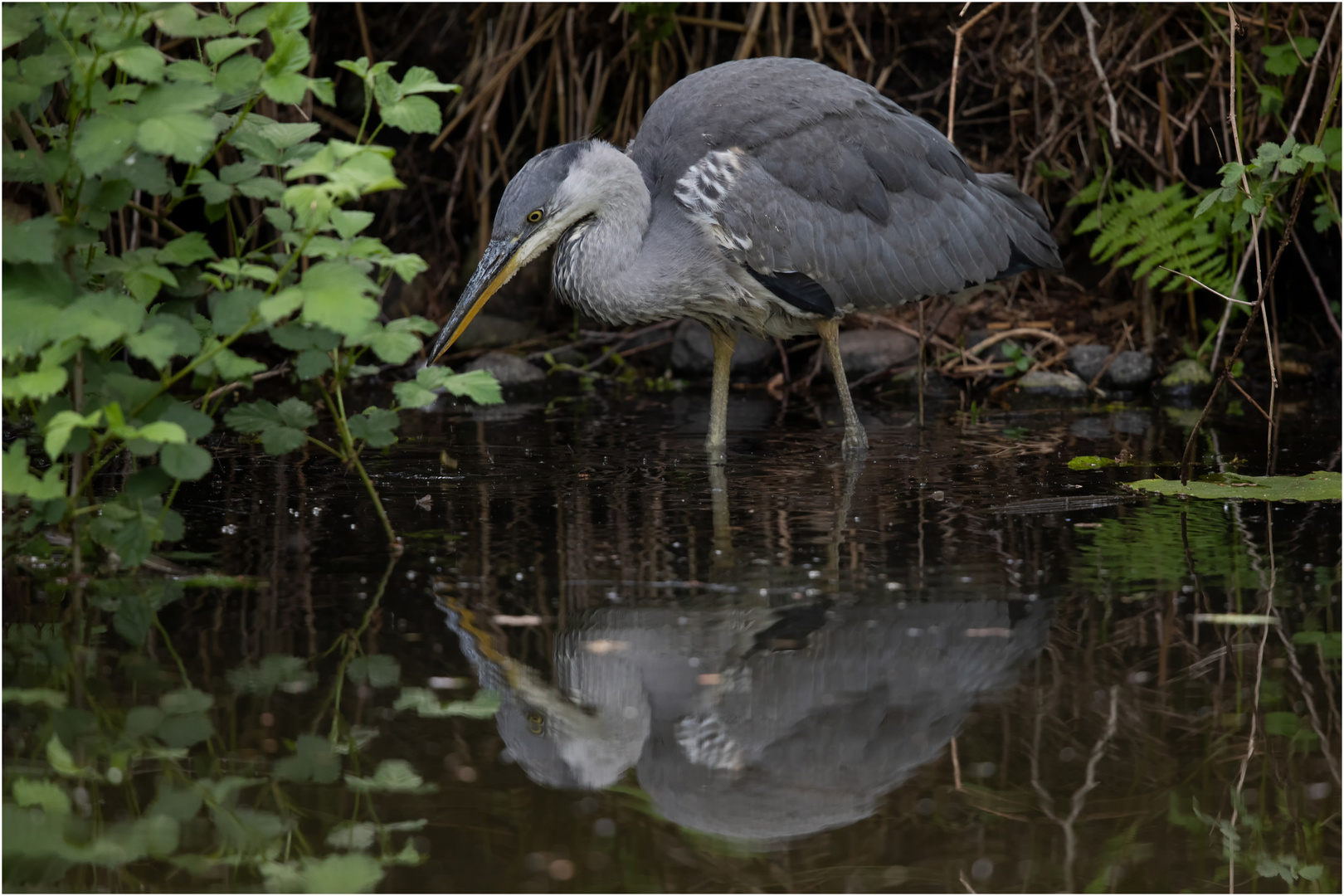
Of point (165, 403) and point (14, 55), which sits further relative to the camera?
point (14, 55)

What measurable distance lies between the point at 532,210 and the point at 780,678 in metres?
2.83

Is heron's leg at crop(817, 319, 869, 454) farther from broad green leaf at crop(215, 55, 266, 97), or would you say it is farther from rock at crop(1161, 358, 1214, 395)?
broad green leaf at crop(215, 55, 266, 97)

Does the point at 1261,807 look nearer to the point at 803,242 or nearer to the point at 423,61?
the point at 803,242

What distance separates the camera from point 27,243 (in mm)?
3410

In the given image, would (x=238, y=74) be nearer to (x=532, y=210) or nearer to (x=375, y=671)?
(x=375, y=671)

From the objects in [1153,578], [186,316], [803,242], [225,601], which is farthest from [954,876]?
[803,242]

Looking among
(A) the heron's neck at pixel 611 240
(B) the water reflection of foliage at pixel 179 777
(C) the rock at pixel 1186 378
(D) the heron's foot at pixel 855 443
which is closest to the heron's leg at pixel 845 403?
(D) the heron's foot at pixel 855 443

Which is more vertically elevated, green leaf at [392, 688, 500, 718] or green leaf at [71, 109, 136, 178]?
green leaf at [71, 109, 136, 178]

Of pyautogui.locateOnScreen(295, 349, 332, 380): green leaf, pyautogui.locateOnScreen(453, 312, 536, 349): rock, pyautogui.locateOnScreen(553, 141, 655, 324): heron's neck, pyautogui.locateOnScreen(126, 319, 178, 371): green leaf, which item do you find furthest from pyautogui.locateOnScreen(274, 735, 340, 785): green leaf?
pyautogui.locateOnScreen(453, 312, 536, 349): rock

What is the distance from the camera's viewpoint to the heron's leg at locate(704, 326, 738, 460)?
5953 mm

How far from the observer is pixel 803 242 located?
5852 mm

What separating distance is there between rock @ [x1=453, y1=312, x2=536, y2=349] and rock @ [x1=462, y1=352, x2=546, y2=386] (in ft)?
0.78

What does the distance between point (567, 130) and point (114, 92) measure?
5.22m

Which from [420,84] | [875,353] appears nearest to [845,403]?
[875,353]
